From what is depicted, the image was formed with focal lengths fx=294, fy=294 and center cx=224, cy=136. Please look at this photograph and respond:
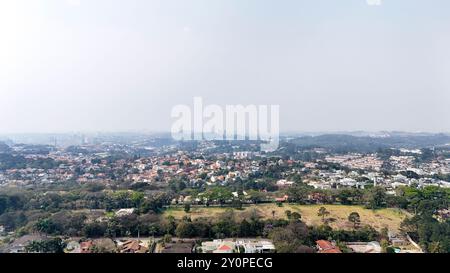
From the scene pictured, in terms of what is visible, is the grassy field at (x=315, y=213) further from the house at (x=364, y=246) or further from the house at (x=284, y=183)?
the house at (x=284, y=183)

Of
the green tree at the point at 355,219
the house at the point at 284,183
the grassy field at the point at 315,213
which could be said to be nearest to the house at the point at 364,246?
the grassy field at the point at 315,213

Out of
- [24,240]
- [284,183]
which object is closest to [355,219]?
[284,183]

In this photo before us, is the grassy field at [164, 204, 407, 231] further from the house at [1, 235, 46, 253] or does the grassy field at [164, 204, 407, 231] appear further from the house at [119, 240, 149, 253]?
the house at [1, 235, 46, 253]

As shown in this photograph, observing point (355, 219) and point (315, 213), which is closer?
point (355, 219)

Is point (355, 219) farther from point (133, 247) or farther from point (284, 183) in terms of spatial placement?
point (133, 247)

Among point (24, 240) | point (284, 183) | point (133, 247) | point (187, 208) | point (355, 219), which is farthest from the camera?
point (284, 183)
